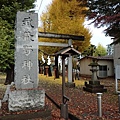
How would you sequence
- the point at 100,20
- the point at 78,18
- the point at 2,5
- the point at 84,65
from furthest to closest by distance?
the point at 84,65 → the point at 78,18 → the point at 2,5 → the point at 100,20

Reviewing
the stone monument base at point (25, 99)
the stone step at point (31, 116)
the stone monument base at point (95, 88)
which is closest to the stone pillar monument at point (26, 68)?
the stone monument base at point (25, 99)

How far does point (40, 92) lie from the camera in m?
6.01

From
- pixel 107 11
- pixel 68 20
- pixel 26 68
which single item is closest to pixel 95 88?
pixel 107 11

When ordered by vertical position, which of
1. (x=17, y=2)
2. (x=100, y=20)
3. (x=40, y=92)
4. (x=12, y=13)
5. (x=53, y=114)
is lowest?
(x=53, y=114)

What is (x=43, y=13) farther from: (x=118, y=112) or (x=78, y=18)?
(x=118, y=112)

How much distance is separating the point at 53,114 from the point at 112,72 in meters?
19.8

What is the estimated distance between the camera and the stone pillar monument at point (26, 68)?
227 inches

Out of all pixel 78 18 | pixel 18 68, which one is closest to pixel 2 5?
pixel 78 18

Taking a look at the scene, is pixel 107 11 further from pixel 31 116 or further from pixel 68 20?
pixel 68 20

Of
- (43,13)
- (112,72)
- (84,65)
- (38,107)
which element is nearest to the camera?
(38,107)

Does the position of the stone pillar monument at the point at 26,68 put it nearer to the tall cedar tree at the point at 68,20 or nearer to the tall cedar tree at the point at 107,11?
the tall cedar tree at the point at 107,11

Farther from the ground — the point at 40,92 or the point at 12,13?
the point at 12,13

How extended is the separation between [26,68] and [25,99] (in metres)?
1.07

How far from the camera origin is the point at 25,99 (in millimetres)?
5816
